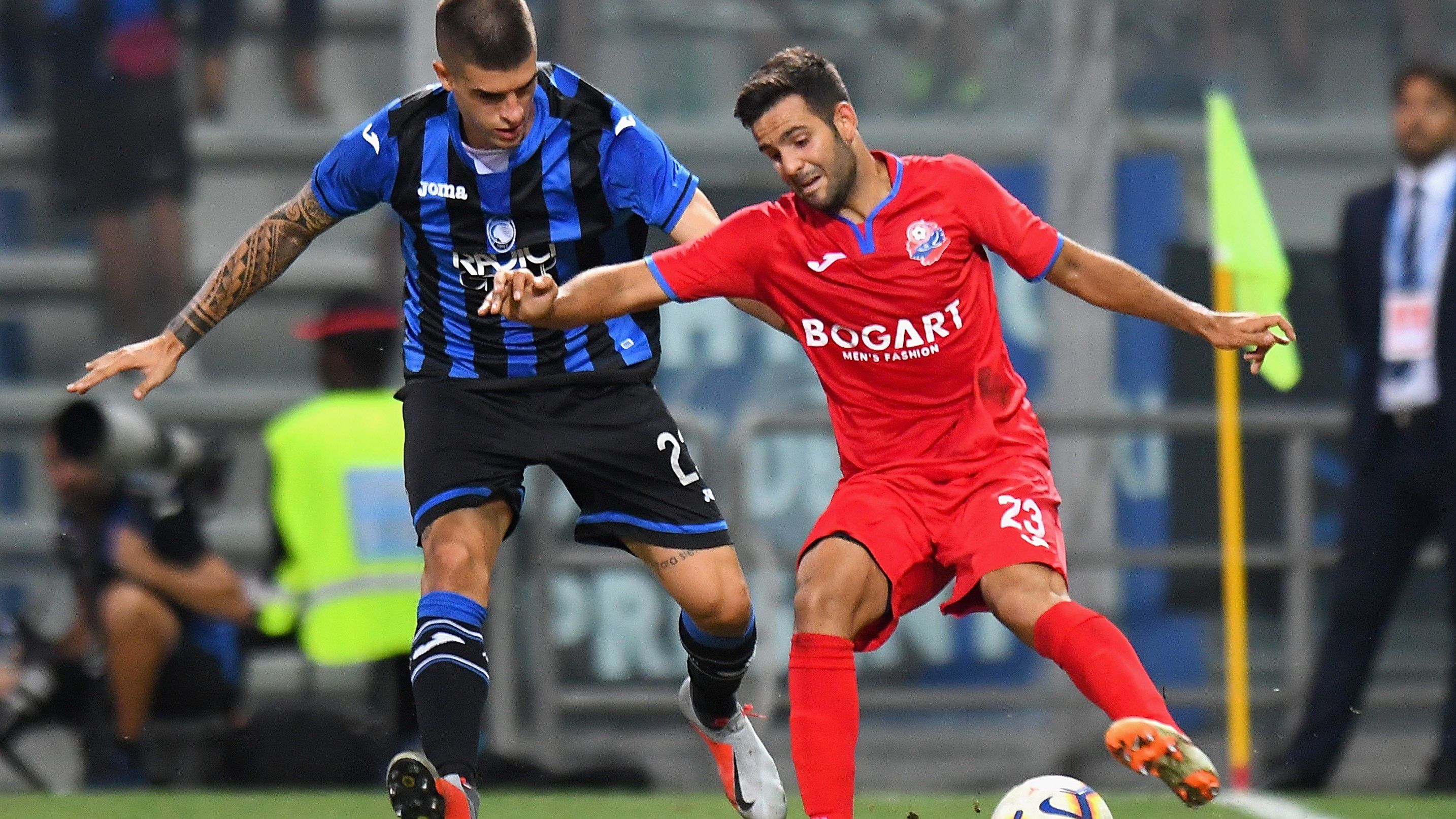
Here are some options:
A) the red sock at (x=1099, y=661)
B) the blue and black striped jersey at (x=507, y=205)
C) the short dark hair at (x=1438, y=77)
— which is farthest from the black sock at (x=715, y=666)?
the short dark hair at (x=1438, y=77)

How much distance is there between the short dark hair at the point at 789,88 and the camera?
4242 millimetres

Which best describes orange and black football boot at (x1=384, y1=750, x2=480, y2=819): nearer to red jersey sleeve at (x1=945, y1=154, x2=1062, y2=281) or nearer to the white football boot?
the white football boot

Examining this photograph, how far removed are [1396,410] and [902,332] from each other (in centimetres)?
291

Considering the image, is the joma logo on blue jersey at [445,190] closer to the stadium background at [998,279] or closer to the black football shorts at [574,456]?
the black football shorts at [574,456]

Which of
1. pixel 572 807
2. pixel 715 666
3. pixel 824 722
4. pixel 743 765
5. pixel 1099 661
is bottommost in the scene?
pixel 572 807

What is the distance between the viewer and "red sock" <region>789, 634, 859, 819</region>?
4.11 metres

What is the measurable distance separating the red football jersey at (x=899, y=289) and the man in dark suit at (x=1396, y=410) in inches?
103

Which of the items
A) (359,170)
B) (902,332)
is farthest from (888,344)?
(359,170)

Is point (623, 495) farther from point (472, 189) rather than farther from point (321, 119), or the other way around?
point (321, 119)

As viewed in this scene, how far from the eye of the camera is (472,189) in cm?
461

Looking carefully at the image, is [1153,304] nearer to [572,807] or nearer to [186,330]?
[186,330]

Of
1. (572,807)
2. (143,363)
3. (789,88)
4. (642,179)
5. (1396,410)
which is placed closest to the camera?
(789,88)

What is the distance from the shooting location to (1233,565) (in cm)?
688

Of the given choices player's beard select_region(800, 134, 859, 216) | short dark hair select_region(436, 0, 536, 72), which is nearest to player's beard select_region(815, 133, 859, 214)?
player's beard select_region(800, 134, 859, 216)
